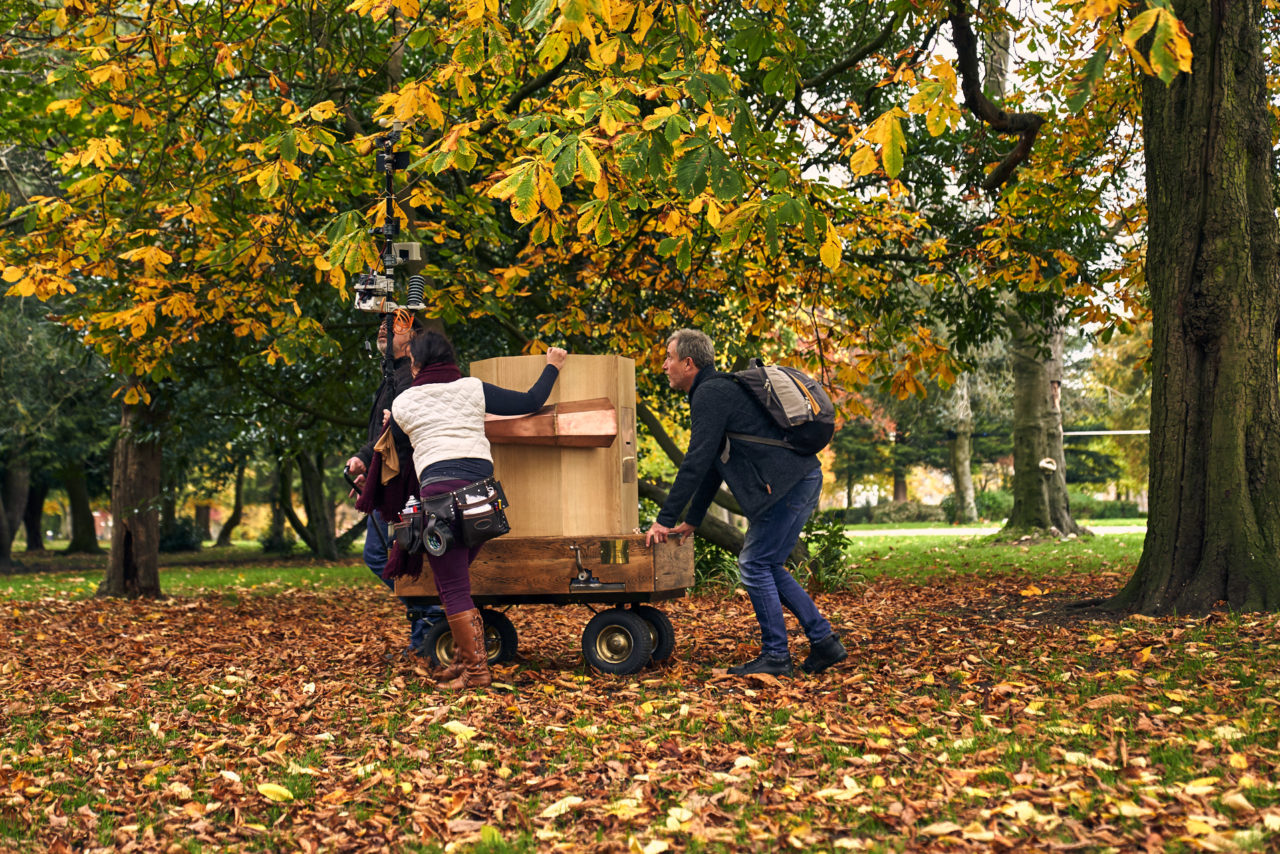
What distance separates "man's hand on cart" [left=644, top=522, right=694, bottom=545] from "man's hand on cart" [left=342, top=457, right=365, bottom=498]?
167cm

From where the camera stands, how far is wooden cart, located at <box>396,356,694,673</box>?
5.73 metres

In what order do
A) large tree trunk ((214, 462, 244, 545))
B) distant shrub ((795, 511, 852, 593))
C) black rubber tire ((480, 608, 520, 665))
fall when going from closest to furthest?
1. black rubber tire ((480, 608, 520, 665))
2. distant shrub ((795, 511, 852, 593))
3. large tree trunk ((214, 462, 244, 545))

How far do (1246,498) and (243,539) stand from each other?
48.6m

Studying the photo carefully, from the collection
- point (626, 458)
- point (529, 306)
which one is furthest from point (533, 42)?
point (626, 458)

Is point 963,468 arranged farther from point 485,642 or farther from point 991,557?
point 485,642

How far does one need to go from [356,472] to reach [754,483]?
2257 millimetres

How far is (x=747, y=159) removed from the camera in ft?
17.4

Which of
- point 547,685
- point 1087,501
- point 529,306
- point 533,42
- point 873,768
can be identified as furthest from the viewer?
point 1087,501

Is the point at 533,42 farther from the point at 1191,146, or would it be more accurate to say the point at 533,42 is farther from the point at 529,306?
the point at 1191,146

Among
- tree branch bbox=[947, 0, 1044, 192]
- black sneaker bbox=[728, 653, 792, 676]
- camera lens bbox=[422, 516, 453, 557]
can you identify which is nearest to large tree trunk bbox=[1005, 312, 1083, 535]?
tree branch bbox=[947, 0, 1044, 192]

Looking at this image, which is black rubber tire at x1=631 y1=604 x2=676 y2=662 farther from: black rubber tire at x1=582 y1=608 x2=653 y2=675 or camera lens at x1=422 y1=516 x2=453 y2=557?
camera lens at x1=422 y1=516 x2=453 y2=557

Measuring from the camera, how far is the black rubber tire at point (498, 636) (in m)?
6.26

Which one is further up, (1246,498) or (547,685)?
(1246,498)

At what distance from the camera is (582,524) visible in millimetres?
5945
